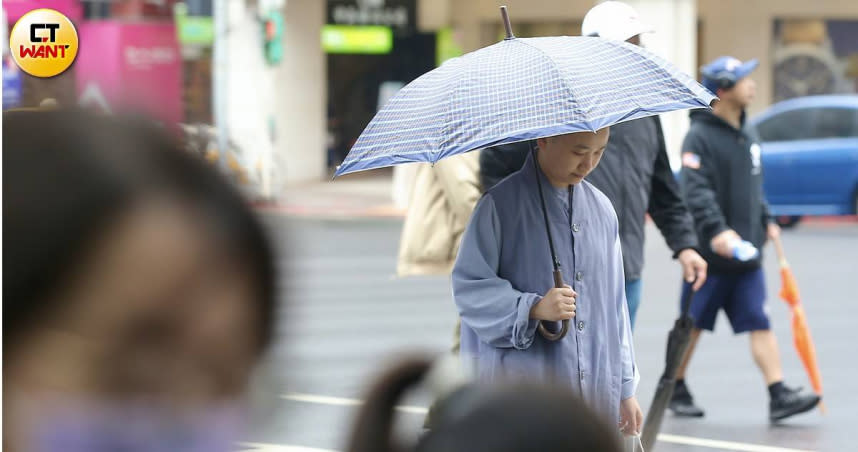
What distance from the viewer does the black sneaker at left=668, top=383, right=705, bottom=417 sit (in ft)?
24.1

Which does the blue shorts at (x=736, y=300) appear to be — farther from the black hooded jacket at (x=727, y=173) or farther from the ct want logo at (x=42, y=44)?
the ct want logo at (x=42, y=44)

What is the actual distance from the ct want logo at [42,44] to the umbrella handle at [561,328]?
4.91 feet

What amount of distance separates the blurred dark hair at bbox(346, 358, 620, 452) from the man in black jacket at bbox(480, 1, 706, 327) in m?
3.69

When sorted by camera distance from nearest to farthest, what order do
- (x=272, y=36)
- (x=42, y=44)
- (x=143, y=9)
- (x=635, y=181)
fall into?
(x=42, y=44)
(x=635, y=181)
(x=143, y=9)
(x=272, y=36)

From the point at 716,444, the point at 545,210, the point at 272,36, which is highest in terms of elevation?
the point at 272,36

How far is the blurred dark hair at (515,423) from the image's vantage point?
3.11 ft

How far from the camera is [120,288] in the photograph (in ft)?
2.95

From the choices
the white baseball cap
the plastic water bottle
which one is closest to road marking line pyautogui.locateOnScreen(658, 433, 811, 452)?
the plastic water bottle

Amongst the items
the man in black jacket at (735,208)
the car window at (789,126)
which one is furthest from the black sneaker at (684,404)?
the car window at (789,126)

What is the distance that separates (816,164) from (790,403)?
41.7 feet

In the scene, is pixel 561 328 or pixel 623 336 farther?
pixel 623 336

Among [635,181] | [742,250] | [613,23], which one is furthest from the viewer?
[742,250]

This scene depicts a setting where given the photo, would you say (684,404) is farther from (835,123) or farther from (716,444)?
(835,123)

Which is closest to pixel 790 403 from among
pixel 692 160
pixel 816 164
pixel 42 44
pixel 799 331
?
pixel 799 331
